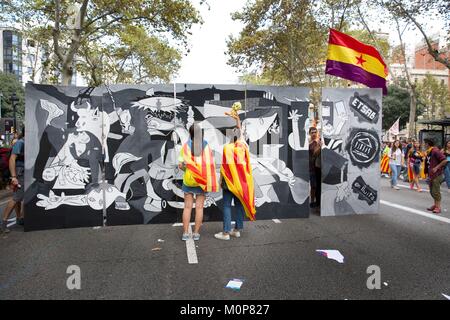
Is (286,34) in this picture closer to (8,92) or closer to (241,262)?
(241,262)

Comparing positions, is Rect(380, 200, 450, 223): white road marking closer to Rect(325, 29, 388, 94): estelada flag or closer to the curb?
Rect(325, 29, 388, 94): estelada flag

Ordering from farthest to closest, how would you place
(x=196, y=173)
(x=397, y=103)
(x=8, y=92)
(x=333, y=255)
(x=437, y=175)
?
1. (x=8, y=92)
2. (x=397, y=103)
3. (x=437, y=175)
4. (x=196, y=173)
5. (x=333, y=255)

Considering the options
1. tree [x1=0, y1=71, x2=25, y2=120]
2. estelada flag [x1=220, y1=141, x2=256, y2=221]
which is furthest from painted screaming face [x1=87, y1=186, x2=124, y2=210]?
tree [x1=0, y1=71, x2=25, y2=120]

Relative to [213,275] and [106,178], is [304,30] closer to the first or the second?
[106,178]

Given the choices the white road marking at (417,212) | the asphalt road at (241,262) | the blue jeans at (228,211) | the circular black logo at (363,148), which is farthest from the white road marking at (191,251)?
Result: the white road marking at (417,212)

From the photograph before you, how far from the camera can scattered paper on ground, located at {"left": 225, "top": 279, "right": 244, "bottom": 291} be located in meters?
3.73

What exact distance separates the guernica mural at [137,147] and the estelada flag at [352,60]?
953 mm

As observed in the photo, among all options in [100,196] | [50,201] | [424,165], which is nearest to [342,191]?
[100,196]

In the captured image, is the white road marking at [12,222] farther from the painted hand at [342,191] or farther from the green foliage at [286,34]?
the green foliage at [286,34]

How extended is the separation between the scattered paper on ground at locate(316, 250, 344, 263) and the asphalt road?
94 mm

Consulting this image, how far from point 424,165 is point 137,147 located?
42.3 ft

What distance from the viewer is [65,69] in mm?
13914

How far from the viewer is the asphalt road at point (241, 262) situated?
3.66 meters

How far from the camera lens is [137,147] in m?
6.48
